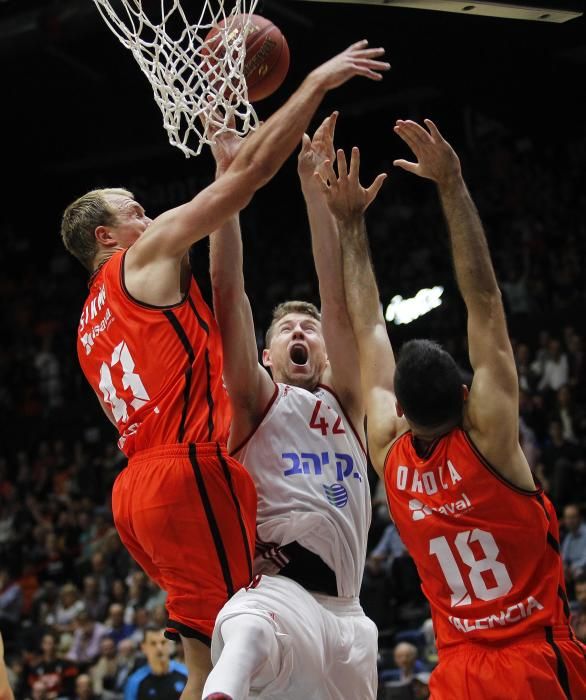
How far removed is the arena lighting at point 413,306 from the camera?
1355 cm

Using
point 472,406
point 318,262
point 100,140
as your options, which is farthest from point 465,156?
point 472,406

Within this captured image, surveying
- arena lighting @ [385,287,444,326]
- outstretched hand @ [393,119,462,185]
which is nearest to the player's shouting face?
outstretched hand @ [393,119,462,185]

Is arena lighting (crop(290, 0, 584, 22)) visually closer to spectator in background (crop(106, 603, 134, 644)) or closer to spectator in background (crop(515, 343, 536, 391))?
spectator in background (crop(515, 343, 536, 391))

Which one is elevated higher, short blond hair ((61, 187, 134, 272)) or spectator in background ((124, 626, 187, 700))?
short blond hair ((61, 187, 134, 272))

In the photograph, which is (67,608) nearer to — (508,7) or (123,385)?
(123,385)

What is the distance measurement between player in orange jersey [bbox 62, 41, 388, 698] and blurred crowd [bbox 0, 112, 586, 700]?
14.9 ft

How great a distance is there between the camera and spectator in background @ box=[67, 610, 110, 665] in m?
11.6

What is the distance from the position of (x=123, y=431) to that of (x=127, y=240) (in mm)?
842

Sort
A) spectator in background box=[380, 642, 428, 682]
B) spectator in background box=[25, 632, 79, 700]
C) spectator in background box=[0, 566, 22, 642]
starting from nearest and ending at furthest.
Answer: spectator in background box=[380, 642, 428, 682], spectator in background box=[25, 632, 79, 700], spectator in background box=[0, 566, 22, 642]

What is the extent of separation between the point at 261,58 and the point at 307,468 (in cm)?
177

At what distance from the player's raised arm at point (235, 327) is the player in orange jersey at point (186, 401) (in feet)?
0.55

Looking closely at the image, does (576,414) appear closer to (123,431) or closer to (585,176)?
(585,176)

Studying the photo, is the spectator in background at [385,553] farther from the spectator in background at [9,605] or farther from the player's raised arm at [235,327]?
the player's raised arm at [235,327]

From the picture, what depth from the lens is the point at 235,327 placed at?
4387 millimetres
